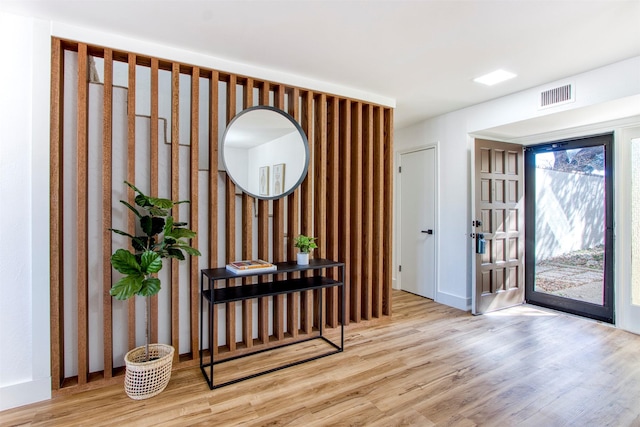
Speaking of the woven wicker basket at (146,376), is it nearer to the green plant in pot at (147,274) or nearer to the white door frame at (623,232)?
the green plant in pot at (147,274)

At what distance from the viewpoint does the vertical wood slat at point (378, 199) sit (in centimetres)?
358

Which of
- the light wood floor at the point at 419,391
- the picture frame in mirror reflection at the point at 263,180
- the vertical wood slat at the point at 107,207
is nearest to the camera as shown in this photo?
the light wood floor at the point at 419,391

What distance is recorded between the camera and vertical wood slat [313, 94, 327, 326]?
320 cm

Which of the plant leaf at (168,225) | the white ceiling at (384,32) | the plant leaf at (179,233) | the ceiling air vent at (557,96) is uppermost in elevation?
the white ceiling at (384,32)

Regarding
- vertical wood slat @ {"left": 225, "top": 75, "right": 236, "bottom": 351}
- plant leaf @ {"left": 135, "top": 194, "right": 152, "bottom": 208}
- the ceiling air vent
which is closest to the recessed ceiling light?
the ceiling air vent

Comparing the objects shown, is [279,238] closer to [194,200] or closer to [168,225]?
[194,200]

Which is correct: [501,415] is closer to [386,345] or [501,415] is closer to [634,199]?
[386,345]

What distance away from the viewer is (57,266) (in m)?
2.15

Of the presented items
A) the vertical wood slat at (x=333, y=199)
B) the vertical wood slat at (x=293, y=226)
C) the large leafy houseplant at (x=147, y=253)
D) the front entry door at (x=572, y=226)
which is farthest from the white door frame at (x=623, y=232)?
the large leafy houseplant at (x=147, y=253)

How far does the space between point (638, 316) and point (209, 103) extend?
4592 millimetres

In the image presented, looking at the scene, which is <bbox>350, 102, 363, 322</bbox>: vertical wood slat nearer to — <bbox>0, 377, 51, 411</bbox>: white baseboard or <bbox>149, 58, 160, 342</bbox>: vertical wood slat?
<bbox>149, 58, 160, 342</bbox>: vertical wood slat

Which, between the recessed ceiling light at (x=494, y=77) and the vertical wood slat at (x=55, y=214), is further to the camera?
the recessed ceiling light at (x=494, y=77)

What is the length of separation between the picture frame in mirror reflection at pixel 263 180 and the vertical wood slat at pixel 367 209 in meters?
1.16

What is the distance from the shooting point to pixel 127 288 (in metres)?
1.97
